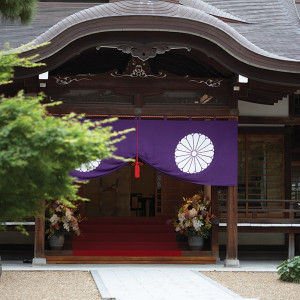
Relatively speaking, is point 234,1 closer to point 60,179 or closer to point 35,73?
point 35,73

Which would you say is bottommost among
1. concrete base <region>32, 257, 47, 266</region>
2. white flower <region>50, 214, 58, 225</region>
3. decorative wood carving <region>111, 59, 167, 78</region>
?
concrete base <region>32, 257, 47, 266</region>

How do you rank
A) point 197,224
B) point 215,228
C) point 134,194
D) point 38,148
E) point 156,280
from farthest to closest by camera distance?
point 134,194 < point 197,224 < point 215,228 < point 156,280 < point 38,148

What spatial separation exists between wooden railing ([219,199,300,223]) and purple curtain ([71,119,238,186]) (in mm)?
1238

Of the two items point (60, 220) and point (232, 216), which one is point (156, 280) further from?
point (60, 220)

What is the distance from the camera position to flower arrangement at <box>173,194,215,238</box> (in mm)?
13891

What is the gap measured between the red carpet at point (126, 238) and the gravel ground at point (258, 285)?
2.19m

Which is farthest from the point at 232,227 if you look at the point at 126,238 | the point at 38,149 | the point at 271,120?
the point at 38,149

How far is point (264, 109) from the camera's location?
49.0 ft

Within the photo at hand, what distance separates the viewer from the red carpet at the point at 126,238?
1380 centimetres

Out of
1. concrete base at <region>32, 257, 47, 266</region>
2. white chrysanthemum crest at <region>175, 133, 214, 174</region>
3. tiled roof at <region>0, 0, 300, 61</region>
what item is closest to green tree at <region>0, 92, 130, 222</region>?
tiled roof at <region>0, 0, 300, 61</region>

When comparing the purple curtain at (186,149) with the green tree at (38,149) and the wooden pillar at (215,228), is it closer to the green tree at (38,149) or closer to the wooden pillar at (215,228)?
the wooden pillar at (215,228)

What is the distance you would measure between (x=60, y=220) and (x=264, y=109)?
17.7 ft

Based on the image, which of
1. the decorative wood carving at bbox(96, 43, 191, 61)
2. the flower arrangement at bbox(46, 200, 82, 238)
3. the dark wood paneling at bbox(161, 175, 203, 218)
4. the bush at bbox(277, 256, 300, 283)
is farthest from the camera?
the dark wood paneling at bbox(161, 175, 203, 218)

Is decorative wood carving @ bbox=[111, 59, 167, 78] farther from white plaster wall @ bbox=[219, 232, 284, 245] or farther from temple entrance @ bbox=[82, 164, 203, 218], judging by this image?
temple entrance @ bbox=[82, 164, 203, 218]
